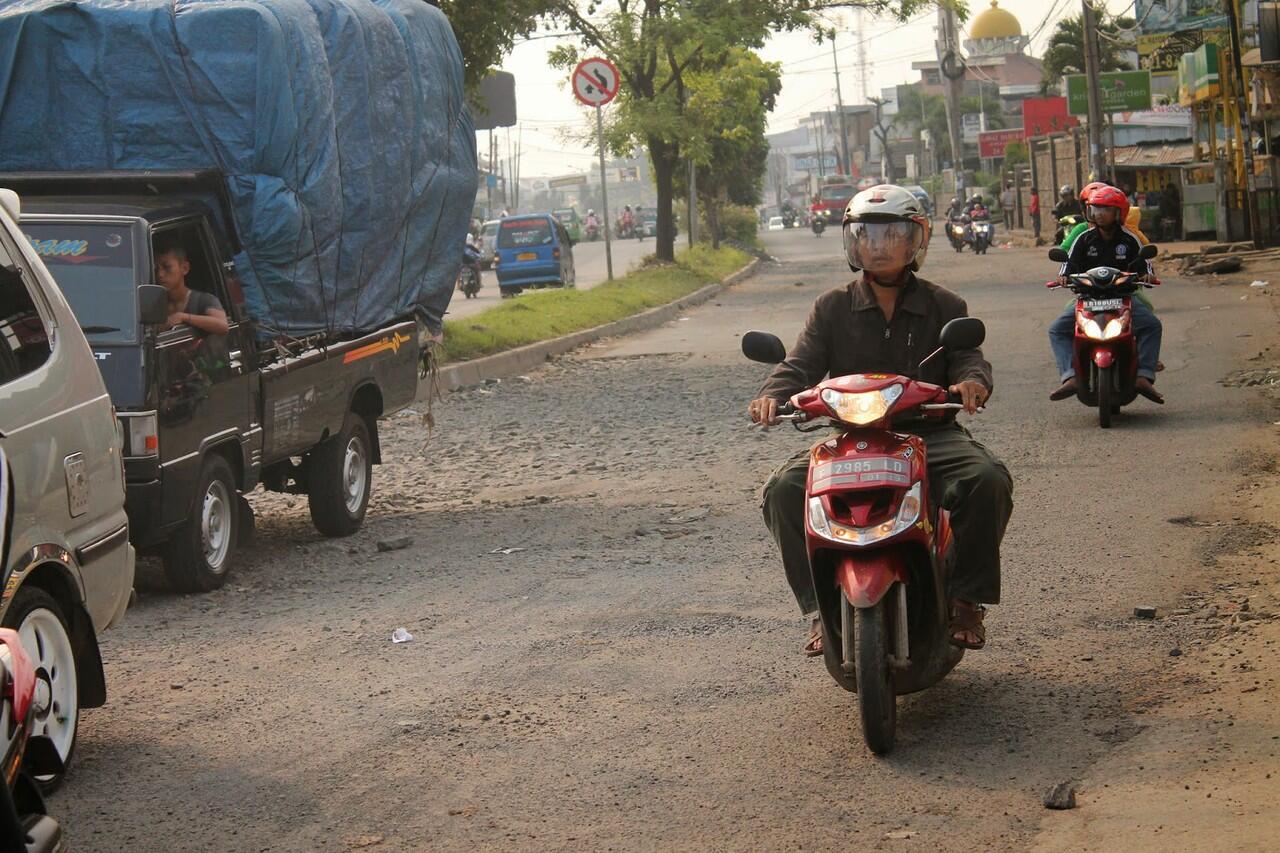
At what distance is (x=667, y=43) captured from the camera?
34.1 metres

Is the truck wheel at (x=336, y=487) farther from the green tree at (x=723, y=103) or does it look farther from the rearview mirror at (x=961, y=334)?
the green tree at (x=723, y=103)

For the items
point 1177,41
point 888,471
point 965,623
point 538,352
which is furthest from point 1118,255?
point 1177,41

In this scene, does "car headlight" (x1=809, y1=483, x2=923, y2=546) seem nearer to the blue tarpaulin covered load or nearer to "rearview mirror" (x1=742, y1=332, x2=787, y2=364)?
"rearview mirror" (x1=742, y1=332, x2=787, y2=364)

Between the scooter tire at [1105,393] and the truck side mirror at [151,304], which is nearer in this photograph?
the truck side mirror at [151,304]

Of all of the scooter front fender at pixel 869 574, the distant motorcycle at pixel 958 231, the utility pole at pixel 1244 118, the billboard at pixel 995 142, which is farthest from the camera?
the billboard at pixel 995 142

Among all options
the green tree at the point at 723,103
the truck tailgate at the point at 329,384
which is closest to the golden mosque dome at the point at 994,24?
the green tree at the point at 723,103

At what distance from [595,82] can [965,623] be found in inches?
793

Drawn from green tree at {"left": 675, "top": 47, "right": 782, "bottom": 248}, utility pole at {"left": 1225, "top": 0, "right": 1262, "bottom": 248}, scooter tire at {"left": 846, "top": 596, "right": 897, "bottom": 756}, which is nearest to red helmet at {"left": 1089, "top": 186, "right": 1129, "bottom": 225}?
scooter tire at {"left": 846, "top": 596, "right": 897, "bottom": 756}

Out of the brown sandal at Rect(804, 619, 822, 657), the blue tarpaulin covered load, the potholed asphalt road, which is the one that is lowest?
the potholed asphalt road

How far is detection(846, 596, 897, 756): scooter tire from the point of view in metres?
4.81

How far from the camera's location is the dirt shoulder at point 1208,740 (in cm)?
420

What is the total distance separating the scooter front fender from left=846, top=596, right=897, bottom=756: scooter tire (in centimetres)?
6

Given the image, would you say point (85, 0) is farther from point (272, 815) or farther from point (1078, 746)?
point (1078, 746)

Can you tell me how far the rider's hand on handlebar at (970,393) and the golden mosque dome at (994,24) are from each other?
10679 cm
